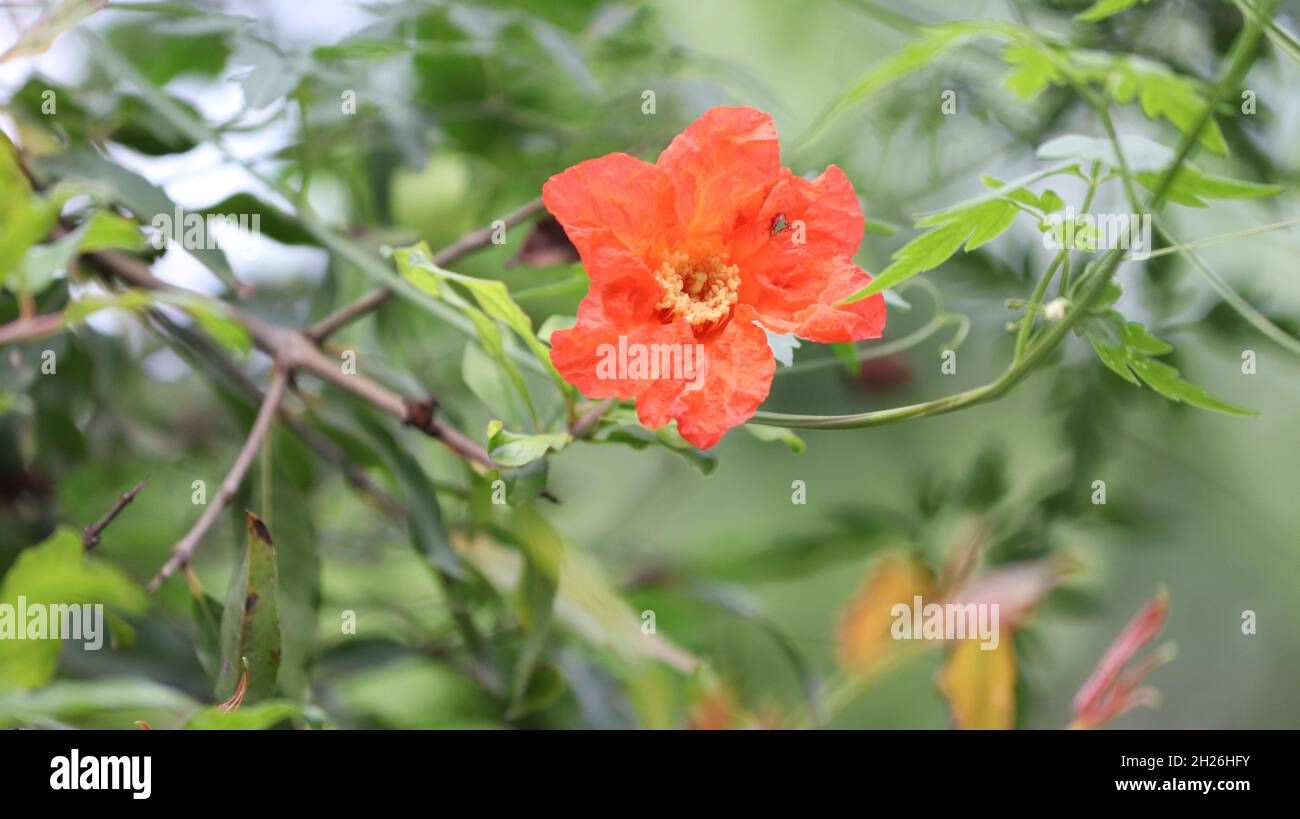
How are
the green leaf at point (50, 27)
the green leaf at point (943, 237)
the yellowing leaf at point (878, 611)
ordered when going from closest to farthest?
the green leaf at point (943, 237) → the green leaf at point (50, 27) → the yellowing leaf at point (878, 611)

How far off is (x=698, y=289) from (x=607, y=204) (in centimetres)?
4

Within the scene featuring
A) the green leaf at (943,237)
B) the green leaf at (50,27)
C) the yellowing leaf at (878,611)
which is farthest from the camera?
the yellowing leaf at (878,611)

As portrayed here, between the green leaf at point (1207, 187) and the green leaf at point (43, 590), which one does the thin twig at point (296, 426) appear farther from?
the green leaf at point (1207, 187)

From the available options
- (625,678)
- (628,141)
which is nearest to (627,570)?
(625,678)

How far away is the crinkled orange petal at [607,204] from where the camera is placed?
272mm

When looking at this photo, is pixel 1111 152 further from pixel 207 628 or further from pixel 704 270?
pixel 207 628

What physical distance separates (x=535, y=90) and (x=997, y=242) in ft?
0.99

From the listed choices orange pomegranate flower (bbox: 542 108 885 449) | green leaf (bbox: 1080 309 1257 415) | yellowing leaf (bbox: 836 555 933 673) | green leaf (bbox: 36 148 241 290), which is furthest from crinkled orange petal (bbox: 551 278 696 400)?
yellowing leaf (bbox: 836 555 933 673)

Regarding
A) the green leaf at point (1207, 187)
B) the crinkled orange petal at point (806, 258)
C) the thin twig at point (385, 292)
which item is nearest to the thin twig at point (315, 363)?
the thin twig at point (385, 292)

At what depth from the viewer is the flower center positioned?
0.28 metres

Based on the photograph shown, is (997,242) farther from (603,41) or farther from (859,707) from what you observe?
(859,707)

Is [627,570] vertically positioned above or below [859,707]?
above
